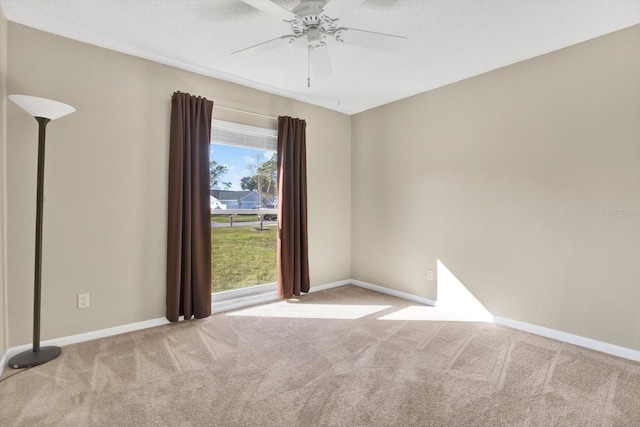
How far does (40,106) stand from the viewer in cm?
213

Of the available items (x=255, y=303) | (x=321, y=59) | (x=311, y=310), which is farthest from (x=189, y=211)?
(x=321, y=59)

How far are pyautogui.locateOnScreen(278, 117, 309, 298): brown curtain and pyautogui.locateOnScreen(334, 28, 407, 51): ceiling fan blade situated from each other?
1729 millimetres

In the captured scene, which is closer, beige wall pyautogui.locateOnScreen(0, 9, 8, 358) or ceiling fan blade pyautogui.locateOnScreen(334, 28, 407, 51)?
ceiling fan blade pyautogui.locateOnScreen(334, 28, 407, 51)

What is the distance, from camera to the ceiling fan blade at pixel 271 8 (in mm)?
1798

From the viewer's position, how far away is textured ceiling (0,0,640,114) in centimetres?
218

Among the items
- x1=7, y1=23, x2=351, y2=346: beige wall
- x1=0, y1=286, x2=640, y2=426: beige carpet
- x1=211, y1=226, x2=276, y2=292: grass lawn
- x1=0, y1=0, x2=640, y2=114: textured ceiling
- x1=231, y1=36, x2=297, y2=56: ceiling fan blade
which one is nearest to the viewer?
x1=0, y1=286, x2=640, y2=426: beige carpet

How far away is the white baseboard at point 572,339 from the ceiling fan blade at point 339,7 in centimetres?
301

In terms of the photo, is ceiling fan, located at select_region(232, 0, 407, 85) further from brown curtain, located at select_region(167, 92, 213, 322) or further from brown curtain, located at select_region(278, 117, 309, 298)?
brown curtain, located at select_region(278, 117, 309, 298)

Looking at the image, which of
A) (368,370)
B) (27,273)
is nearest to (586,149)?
(368,370)

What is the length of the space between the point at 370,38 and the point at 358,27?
0.35 metres

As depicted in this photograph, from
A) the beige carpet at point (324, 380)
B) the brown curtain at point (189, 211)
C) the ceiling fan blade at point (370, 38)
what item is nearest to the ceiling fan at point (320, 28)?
the ceiling fan blade at point (370, 38)

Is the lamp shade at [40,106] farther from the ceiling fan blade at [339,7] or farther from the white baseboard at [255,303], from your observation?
the ceiling fan blade at [339,7]

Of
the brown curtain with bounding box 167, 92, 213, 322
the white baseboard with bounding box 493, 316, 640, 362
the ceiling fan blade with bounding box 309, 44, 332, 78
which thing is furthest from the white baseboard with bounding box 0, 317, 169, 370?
the white baseboard with bounding box 493, 316, 640, 362

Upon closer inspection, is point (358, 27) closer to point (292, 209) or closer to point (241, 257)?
point (292, 209)
